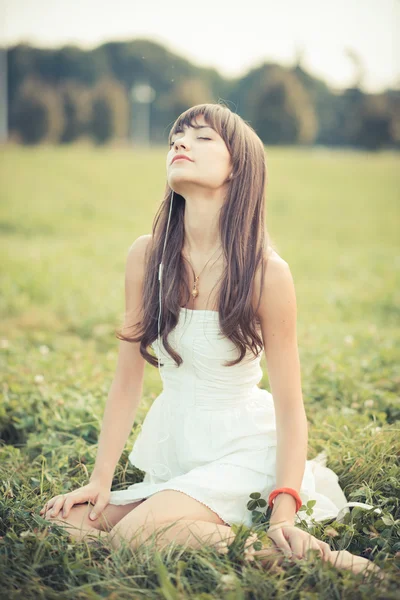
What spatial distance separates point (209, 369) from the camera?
2.22 m

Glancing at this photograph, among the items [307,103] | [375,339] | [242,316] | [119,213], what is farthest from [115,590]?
[307,103]

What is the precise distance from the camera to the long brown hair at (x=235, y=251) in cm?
214

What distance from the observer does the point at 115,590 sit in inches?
69.3

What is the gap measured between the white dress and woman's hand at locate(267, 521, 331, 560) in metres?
0.21

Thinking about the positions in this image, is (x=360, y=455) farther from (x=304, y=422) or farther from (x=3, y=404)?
(x=3, y=404)

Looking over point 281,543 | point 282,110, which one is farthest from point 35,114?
point 281,543

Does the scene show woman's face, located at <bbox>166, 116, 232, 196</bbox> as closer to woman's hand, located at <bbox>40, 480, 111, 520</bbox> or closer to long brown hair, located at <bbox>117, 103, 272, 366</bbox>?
long brown hair, located at <bbox>117, 103, 272, 366</bbox>

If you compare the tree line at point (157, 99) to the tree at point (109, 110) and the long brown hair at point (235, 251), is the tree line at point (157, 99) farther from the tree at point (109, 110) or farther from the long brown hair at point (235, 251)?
the long brown hair at point (235, 251)

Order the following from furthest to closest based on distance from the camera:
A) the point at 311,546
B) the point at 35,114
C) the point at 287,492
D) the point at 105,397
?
the point at 35,114 → the point at 105,397 → the point at 287,492 → the point at 311,546

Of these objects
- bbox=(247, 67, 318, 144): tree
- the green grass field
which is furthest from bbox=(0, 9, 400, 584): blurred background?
bbox=(247, 67, 318, 144): tree

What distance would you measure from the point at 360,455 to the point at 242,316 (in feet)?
3.13

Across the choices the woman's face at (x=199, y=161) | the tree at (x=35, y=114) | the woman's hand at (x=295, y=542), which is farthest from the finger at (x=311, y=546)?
the tree at (x=35, y=114)

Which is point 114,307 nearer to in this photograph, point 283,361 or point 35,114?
point 283,361

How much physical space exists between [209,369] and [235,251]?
45cm
